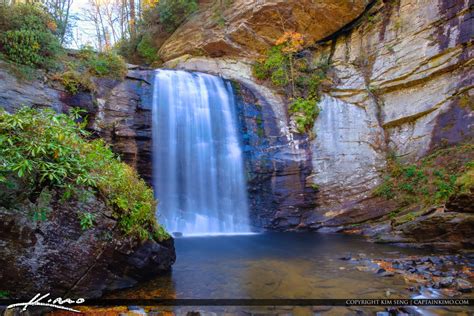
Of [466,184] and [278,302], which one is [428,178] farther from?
[278,302]

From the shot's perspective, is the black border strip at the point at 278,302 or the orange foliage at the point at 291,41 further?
the orange foliage at the point at 291,41

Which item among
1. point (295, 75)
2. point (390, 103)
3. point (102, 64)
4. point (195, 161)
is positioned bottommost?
point (195, 161)

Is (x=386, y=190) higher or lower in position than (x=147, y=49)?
lower

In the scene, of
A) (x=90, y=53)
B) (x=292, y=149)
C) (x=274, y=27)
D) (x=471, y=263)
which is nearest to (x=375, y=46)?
(x=274, y=27)

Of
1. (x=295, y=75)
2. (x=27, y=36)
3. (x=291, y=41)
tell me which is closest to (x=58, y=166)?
(x=27, y=36)

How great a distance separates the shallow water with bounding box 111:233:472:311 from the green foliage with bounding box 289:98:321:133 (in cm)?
545

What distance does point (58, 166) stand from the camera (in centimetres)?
354

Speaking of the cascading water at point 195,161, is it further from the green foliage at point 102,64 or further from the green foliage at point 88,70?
the green foliage at point 88,70

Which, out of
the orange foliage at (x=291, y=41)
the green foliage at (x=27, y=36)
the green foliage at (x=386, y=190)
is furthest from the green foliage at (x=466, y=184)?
the green foliage at (x=27, y=36)

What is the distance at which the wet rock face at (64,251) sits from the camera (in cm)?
339

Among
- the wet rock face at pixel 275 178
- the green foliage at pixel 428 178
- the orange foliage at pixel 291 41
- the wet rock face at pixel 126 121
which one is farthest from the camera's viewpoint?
the orange foliage at pixel 291 41

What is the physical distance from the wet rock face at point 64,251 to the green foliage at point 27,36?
22.9 feet

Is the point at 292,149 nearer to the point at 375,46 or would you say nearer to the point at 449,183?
the point at 449,183

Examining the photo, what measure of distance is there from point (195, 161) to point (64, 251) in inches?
293
